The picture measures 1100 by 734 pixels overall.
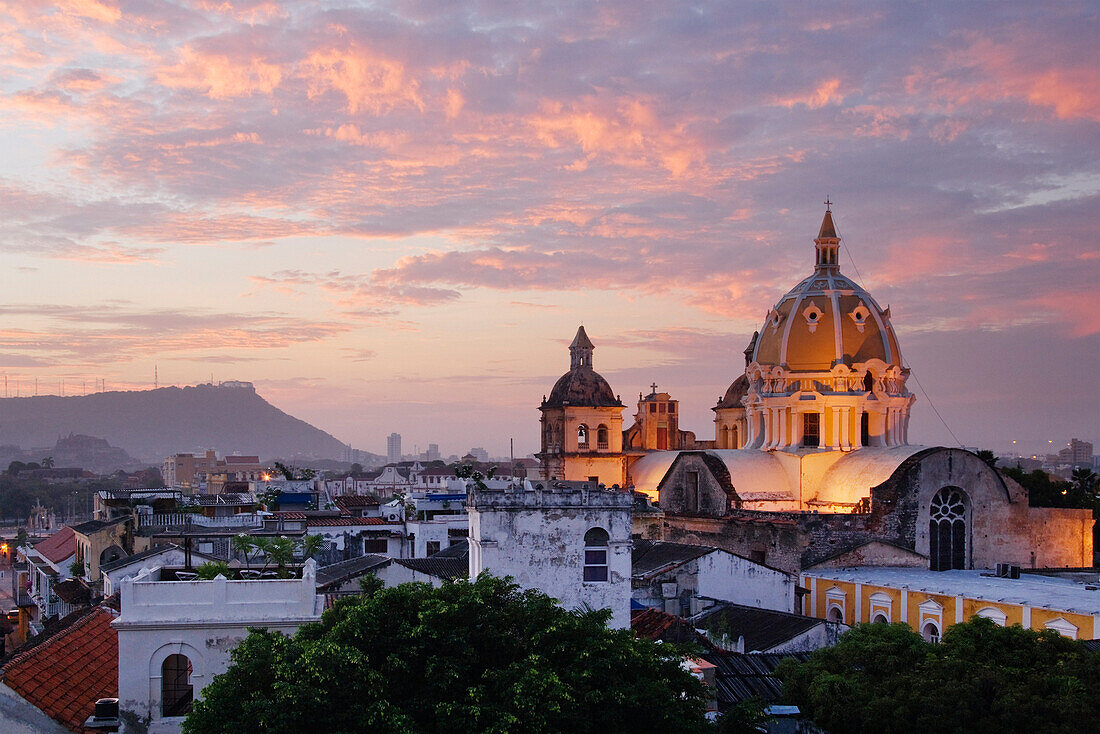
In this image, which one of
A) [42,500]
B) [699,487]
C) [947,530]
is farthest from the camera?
[42,500]

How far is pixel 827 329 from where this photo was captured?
64250 millimetres

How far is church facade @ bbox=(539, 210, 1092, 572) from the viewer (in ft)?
184

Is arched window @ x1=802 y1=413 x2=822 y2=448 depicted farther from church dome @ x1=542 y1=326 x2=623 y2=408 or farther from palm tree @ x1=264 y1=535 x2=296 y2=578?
palm tree @ x1=264 y1=535 x2=296 y2=578

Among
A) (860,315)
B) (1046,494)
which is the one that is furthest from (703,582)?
(1046,494)

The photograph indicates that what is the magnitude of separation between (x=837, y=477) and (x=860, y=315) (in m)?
9.16

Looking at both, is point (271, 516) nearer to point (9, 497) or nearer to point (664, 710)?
point (664, 710)

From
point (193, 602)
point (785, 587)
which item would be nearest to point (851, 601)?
point (785, 587)

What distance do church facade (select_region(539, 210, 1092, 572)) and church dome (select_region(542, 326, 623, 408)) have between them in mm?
4979

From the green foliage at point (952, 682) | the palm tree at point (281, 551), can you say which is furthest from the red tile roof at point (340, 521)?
the green foliage at point (952, 682)

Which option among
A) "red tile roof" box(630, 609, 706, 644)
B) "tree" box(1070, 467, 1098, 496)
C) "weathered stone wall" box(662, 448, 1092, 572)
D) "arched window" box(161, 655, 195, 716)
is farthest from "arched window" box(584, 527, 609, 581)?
"tree" box(1070, 467, 1098, 496)

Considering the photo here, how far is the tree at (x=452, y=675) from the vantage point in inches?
843

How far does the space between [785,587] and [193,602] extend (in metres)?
28.3

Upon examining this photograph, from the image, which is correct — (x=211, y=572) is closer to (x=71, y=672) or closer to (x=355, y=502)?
(x=71, y=672)

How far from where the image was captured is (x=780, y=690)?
3075 cm
